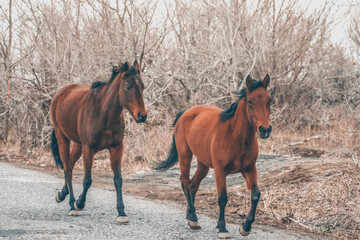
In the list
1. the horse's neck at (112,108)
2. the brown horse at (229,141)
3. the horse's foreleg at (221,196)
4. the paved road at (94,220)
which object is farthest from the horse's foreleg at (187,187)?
the horse's neck at (112,108)

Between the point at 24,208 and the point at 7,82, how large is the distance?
35.4ft

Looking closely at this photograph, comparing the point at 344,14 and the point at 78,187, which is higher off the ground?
the point at 344,14

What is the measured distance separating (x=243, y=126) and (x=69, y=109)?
3.15 meters

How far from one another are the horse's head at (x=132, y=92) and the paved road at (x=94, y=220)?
1.45 metres

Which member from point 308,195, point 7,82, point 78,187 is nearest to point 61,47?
point 7,82

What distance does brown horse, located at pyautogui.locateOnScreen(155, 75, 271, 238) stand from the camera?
5109 millimetres

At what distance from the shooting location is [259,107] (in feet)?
16.5

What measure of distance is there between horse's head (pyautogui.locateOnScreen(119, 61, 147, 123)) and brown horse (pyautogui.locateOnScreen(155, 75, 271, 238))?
820 mm

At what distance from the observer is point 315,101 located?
17578 mm

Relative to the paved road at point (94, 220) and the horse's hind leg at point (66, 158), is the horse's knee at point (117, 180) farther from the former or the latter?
the horse's hind leg at point (66, 158)

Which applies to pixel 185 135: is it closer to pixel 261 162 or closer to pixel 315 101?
pixel 261 162

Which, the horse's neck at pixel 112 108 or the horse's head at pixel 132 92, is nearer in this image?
the horse's head at pixel 132 92

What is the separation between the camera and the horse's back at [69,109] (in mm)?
7168

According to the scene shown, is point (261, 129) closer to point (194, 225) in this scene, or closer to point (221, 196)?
point (221, 196)
